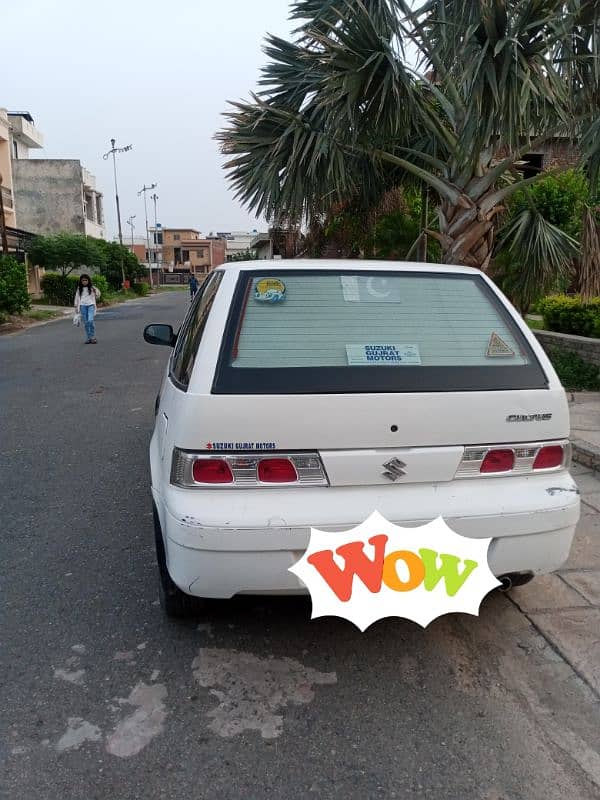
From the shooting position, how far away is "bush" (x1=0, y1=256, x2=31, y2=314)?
19.8 meters

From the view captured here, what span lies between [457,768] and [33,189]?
50.6 m

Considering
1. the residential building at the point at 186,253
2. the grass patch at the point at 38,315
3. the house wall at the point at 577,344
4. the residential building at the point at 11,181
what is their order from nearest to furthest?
the house wall at the point at 577,344 < the grass patch at the point at 38,315 < the residential building at the point at 11,181 < the residential building at the point at 186,253

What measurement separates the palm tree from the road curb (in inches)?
124

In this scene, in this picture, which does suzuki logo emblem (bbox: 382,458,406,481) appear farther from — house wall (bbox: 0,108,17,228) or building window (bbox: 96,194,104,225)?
building window (bbox: 96,194,104,225)

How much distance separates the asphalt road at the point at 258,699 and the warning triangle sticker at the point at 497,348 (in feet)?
4.23

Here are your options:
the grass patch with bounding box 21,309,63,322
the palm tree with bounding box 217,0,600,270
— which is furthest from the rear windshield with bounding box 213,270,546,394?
the grass patch with bounding box 21,309,63,322

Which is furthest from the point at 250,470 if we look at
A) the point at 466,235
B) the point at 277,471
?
the point at 466,235

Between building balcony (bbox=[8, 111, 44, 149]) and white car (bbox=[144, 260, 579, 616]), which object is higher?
building balcony (bbox=[8, 111, 44, 149])

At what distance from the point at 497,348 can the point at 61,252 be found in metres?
34.0

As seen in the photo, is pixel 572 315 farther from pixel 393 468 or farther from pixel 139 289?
pixel 139 289

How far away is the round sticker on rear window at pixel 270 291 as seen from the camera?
2877 mm

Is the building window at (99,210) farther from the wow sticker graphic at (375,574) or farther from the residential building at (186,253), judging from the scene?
the wow sticker graphic at (375,574)

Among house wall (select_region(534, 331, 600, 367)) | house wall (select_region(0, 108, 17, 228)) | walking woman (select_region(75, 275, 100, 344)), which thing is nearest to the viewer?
house wall (select_region(534, 331, 600, 367))

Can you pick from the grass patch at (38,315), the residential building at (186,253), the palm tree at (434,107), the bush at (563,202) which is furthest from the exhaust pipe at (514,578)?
the residential building at (186,253)
